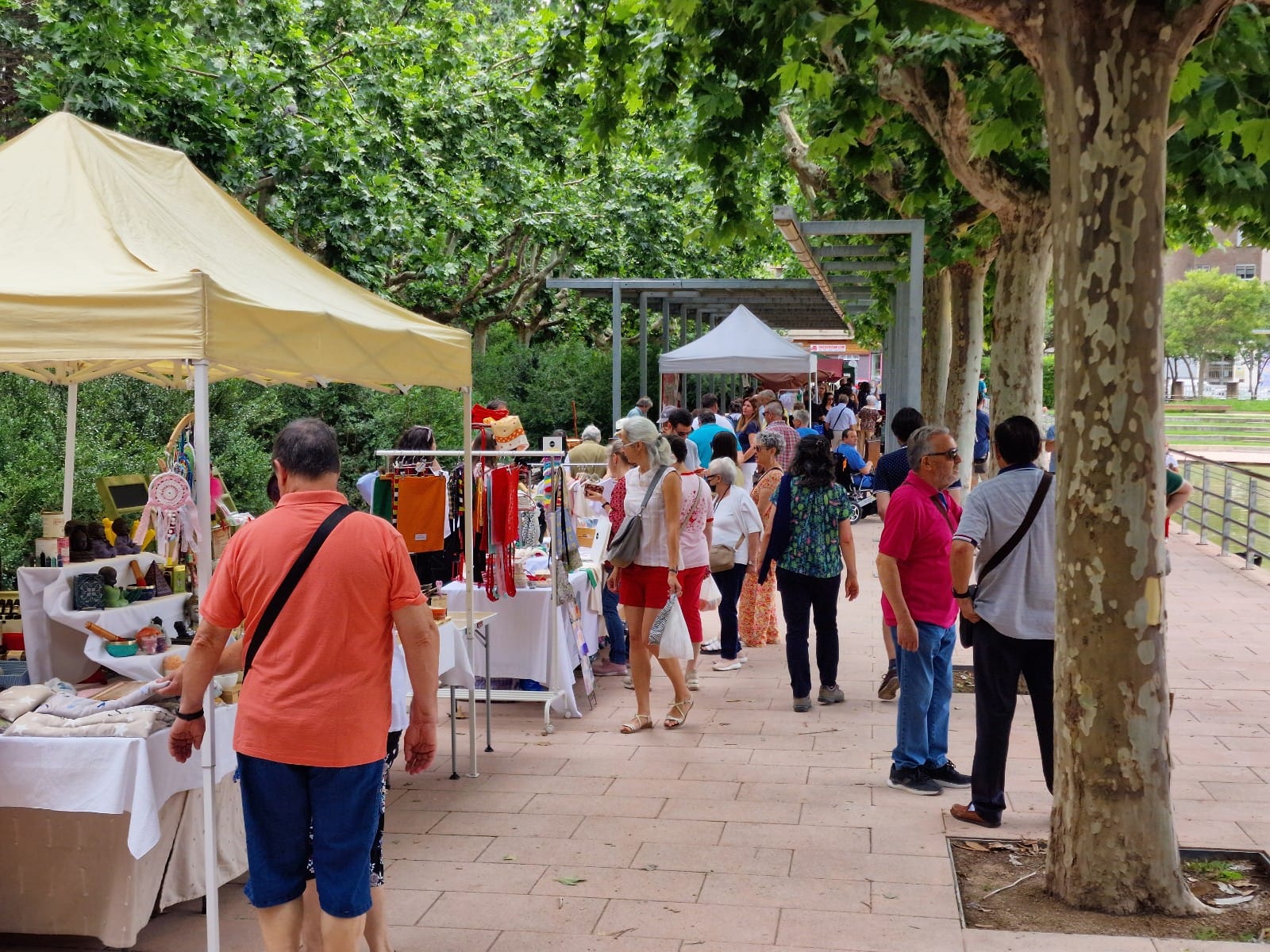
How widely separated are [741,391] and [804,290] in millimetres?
21581

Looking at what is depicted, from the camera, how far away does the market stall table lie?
4141 mm

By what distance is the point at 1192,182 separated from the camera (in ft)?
28.0

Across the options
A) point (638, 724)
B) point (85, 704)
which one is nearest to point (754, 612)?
point (638, 724)

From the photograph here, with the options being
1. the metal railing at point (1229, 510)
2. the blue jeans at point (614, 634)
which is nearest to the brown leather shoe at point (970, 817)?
the blue jeans at point (614, 634)

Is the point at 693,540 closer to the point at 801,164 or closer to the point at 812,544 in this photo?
the point at 812,544

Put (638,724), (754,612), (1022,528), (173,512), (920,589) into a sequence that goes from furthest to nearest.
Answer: (754,612), (638,724), (920,589), (1022,528), (173,512)

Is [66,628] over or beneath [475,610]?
over

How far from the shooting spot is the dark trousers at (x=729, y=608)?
938 centimetres

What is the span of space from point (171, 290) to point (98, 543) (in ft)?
6.14

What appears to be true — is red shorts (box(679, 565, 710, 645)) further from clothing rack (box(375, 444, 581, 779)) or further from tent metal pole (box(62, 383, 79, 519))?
tent metal pole (box(62, 383, 79, 519))

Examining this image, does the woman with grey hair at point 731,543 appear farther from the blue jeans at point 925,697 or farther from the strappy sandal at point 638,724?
the blue jeans at point 925,697

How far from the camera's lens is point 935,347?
1714cm

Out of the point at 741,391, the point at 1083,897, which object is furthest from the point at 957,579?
the point at 741,391

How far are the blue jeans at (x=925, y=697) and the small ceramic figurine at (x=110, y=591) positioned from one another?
11.7ft
